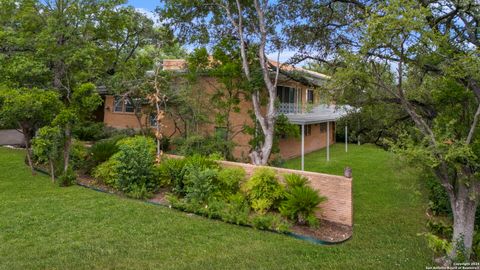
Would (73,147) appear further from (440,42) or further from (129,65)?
(440,42)

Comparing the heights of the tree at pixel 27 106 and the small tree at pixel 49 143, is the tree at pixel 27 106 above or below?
above

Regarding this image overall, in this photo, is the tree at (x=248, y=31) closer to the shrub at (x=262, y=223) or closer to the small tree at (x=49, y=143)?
the shrub at (x=262, y=223)

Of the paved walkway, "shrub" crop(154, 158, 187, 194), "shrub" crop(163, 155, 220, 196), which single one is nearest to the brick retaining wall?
"shrub" crop(163, 155, 220, 196)

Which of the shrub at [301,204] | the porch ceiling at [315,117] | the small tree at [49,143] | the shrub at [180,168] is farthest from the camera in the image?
the porch ceiling at [315,117]

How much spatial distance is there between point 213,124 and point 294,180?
31.2ft

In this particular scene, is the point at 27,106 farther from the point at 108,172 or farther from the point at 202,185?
the point at 202,185

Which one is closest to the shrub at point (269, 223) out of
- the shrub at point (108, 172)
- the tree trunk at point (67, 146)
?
the shrub at point (108, 172)

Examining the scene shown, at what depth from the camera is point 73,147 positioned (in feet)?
43.3

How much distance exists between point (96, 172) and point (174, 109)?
18.2 feet

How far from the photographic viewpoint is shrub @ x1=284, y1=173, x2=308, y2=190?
8.41 metres

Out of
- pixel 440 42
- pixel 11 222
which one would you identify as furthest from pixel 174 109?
pixel 440 42

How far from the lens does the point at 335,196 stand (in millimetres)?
8320

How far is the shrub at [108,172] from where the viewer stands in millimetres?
10867

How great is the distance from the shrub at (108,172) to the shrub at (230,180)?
3535mm
